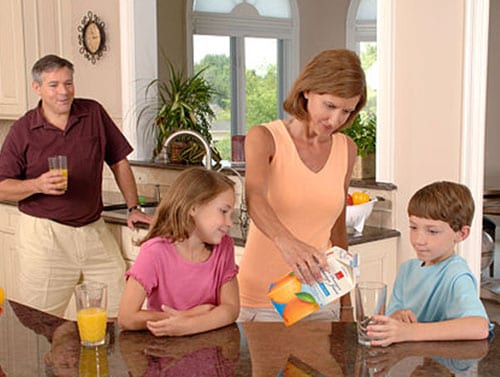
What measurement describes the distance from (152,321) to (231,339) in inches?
7.6

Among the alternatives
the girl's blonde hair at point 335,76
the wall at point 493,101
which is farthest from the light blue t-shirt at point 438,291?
the wall at point 493,101

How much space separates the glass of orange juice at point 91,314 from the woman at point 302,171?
17.6 inches

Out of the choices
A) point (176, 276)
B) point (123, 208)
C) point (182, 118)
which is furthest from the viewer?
point (182, 118)

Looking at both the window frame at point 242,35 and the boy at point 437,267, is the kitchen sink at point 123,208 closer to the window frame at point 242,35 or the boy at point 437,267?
the boy at point 437,267

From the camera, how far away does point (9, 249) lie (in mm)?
4469

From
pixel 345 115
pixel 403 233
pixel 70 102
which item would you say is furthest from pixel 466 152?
pixel 70 102

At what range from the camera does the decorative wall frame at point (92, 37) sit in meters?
4.68

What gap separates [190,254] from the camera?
190 cm

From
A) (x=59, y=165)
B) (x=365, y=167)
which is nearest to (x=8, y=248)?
(x=59, y=165)

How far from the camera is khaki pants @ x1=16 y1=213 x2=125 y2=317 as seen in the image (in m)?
3.18

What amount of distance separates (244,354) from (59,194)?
5.65 ft

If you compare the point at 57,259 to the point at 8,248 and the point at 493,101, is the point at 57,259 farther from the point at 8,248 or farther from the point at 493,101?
the point at 493,101

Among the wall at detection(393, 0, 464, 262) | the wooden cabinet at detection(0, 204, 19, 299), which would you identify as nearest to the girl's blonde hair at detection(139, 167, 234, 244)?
the wall at detection(393, 0, 464, 262)

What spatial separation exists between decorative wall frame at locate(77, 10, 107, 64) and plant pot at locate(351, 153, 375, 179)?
1.97 meters
